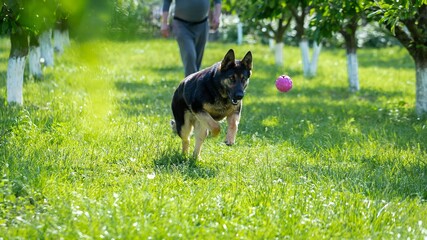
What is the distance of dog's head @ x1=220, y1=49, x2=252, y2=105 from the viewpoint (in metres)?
6.15

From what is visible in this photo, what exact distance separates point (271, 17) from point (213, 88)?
14.9ft

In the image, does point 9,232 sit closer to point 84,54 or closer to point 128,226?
point 128,226

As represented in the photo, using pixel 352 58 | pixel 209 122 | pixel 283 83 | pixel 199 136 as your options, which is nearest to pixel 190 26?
pixel 283 83

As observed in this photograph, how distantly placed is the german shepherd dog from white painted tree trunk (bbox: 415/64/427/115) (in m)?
5.12

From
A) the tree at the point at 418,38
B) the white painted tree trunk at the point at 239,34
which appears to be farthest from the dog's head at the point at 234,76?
the white painted tree trunk at the point at 239,34

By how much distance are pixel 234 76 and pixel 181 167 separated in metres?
1.02

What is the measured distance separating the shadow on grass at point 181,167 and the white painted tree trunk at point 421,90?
18.0 feet

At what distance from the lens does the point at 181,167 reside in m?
5.97

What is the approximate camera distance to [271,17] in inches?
413

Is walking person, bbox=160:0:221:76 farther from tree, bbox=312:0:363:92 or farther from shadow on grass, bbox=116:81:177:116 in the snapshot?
tree, bbox=312:0:363:92

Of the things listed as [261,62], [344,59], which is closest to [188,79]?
[261,62]

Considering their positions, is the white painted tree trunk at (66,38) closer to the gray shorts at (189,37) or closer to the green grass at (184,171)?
the green grass at (184,171)

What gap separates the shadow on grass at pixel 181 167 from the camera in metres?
5.70

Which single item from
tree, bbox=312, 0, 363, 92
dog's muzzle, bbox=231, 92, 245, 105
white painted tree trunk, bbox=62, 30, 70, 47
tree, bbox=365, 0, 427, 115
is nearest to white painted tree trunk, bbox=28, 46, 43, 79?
tree, bbox=312, 0, 363, 92
